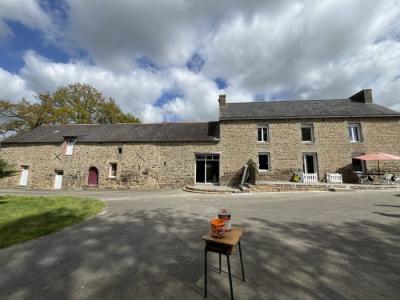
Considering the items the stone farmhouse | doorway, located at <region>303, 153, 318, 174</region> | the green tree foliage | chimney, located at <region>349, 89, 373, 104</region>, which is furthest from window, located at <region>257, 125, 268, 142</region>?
the green tree foliage

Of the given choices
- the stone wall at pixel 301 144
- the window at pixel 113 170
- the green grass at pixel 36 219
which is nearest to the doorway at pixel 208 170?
the stone wall at pixel 301 144

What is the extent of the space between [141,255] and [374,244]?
4.87 m

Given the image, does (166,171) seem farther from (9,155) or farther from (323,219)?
(9,155)

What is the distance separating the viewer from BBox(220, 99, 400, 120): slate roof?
1625 cm

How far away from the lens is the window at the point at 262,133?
16.9m

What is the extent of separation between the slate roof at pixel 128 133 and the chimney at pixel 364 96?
44.8 feet

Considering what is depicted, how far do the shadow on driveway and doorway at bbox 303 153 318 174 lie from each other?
11.3 meters

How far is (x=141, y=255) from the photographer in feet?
12.5

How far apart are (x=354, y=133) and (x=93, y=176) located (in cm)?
2349

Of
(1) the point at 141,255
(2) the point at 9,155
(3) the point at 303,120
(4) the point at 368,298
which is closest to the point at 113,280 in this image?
(1) the point at 141,255

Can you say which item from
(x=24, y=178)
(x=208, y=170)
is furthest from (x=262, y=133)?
(x=24, y=178)

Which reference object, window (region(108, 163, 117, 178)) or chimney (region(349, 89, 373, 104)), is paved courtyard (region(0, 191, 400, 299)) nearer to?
window (region(108, 163, 117, 178))

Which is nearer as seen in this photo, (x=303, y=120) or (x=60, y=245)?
(x=60, y=245)

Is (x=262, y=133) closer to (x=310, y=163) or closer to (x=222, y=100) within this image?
(x=310, y=163)
